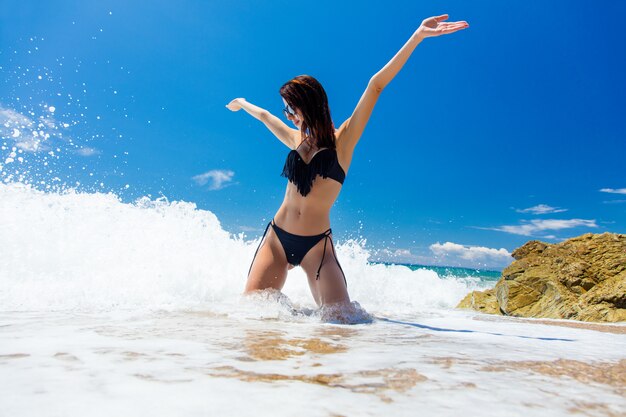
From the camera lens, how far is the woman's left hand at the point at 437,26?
12.1 feet

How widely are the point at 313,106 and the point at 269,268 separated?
1.61 meters

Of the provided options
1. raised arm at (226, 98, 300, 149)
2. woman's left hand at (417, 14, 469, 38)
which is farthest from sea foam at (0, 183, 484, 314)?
Answer: woman's left hand at (417, 14, 469, 38)

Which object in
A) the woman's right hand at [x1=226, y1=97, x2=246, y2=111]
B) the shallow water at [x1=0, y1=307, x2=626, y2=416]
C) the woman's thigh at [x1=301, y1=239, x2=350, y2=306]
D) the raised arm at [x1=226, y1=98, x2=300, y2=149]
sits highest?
the woman's right hand at [x1=226, y1=97, x2=246, y2=111]

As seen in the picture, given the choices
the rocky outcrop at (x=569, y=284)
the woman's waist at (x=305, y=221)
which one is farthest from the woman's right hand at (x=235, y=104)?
the rocky outcrop at (x=569, y=284)

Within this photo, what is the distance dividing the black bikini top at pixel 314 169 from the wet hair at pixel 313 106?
13 cm

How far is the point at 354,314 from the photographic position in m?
3.60

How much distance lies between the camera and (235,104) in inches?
207

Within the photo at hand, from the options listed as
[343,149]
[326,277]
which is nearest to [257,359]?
[326,277]

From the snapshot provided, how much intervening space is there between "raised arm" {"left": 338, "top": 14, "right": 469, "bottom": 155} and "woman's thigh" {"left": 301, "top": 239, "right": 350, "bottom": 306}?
98cm

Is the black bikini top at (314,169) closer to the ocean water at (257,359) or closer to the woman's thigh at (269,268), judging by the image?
the woman's thigh at (269,268)

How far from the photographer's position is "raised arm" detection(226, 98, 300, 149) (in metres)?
4.43

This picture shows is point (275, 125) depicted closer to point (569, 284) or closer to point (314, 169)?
point (314, 169)

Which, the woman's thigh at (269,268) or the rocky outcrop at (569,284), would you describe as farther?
the rocky outcrop at (569,284)

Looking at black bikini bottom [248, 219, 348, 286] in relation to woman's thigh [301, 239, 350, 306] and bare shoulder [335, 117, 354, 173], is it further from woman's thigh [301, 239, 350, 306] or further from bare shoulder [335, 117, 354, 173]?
bare shoulder [335, 117, 354, 173]
